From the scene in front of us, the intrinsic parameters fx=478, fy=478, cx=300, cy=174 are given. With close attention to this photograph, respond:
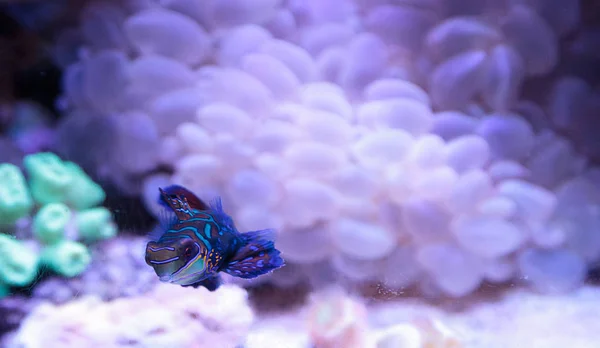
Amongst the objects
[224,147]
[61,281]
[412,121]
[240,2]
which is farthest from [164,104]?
[412,121]

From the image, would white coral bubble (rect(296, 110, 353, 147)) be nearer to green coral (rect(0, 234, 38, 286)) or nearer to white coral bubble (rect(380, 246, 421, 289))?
white coral bubble (rect(380, 246, 421, 289))

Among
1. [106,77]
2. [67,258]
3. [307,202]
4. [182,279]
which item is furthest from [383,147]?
[67,258]

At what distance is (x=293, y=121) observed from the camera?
141 centimetres

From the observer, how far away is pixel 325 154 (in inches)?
53.9

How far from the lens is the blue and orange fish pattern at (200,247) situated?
917 mm

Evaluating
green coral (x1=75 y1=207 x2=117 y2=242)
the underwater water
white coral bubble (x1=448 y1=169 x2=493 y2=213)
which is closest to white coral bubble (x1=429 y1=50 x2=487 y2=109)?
the underwater water

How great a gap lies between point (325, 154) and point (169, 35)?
1.95ft

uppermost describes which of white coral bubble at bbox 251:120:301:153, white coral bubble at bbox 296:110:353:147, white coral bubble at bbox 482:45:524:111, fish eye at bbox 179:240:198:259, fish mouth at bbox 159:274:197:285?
white coral bubble at bbox 482:45:524:111

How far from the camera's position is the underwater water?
139 centimetres

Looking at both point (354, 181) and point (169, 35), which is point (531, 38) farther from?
point (169, 35)

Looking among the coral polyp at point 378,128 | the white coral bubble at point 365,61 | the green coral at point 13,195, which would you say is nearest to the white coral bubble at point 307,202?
the coral polyp at point 378,128

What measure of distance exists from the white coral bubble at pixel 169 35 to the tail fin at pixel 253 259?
2.27 feet

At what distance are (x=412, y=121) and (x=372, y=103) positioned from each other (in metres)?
0.13

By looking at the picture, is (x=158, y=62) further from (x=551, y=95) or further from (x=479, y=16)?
(x=551, y=95)
